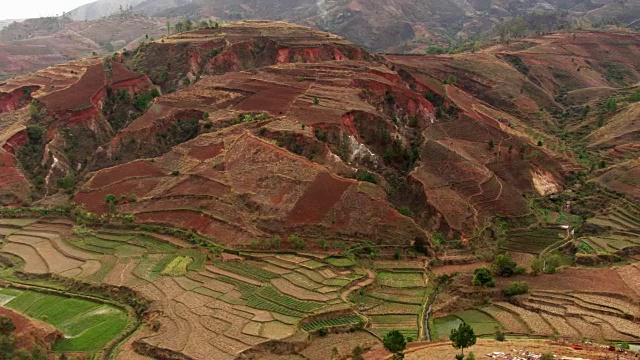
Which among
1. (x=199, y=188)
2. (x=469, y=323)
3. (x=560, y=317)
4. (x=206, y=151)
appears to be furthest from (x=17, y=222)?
(x=560, y=317)

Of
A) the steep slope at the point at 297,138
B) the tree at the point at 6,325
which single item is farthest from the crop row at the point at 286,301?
the tree at the point at 6,325

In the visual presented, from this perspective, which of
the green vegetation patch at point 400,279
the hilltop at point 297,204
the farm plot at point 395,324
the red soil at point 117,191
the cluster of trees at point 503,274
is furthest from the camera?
the red soil at point 117,191

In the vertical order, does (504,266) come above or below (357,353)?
above

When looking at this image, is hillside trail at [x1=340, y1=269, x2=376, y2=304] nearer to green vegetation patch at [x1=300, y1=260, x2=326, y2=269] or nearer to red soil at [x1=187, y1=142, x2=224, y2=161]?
green vegetation patch at [x1=300, y1=260, x2=326, y2=269]

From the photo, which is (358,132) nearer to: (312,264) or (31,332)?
(312,264)

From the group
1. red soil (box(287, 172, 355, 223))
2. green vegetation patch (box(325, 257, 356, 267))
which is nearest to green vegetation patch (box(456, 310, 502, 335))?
green vegetation patch (box(325, 257, 356, 267))

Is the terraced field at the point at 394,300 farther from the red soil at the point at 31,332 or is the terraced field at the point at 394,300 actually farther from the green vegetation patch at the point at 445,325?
the red soil at the point at 31,332
